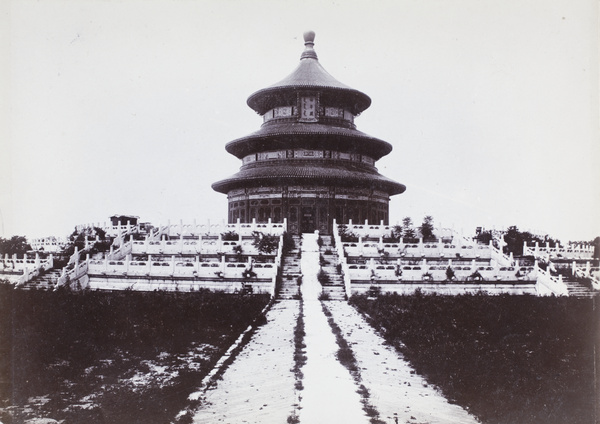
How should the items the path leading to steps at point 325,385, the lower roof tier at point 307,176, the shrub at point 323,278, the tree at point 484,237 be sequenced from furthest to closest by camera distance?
the lower roof tier at point 307,176 → the tree at point 484,237 → the shrub at point 323,278 → the path leading to steps at point 325,385

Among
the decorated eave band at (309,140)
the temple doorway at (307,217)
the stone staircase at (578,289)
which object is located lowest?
the stone staircase at (578,289)

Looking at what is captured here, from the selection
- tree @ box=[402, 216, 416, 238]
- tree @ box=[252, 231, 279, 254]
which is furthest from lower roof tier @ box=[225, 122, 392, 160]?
tree @ box=[252, 231, 279, 254]

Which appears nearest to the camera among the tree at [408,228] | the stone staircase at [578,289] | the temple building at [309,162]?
the stone staircase at [578,289]

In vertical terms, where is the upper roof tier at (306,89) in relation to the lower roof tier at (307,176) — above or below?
above

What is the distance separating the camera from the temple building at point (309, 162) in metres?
42.3

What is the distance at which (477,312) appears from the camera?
19.7 meters

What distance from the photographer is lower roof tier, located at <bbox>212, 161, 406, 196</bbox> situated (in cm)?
4103

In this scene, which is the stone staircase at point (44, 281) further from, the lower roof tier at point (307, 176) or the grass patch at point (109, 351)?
the lower roof tier at point (307, 176)

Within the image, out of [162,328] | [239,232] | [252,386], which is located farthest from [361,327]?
[239,232]

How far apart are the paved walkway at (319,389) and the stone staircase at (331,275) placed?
27.4 ft

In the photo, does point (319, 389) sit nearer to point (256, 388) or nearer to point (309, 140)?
point (256, 388)

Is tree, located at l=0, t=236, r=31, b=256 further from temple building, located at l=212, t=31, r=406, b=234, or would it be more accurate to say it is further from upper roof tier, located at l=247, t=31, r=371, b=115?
upper roof tier, located at l=247, t=31, r=371, b=115

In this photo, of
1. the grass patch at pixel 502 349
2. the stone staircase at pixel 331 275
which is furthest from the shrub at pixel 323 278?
the grass patch at pixel 502 349

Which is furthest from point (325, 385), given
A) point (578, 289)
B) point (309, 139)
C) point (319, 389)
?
point (309, 139)
